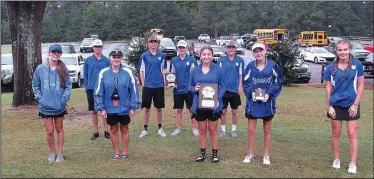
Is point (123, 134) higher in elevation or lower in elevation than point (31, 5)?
lower

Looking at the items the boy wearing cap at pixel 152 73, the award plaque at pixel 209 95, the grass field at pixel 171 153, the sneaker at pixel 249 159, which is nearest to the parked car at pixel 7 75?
the grass field at pixel 171 153

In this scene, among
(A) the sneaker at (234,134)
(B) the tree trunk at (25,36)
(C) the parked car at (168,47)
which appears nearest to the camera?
(A) the sneaker at (234,134)

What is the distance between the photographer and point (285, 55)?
69.3 ft

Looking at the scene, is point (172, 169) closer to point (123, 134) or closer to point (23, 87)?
point (123, 134)

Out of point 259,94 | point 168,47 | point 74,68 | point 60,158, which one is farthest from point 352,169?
point 168,47

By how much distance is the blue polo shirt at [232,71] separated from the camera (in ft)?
27.2

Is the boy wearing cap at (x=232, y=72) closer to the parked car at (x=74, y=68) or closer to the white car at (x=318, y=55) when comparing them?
the parked car at (x=74, y=68)

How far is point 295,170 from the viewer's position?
6.45m

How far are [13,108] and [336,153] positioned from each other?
9265 mm

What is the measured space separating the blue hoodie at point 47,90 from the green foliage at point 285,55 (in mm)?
15777

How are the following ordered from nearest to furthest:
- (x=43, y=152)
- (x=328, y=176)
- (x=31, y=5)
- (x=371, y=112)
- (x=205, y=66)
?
(x=328, y=176), (x=205, y=66), (x=43, y=152), (x=31, y=5), (x=371, y=112)

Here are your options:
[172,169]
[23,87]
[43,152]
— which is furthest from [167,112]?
[172,169]

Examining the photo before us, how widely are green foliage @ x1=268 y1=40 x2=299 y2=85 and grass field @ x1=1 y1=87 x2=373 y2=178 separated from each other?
991 centimetres

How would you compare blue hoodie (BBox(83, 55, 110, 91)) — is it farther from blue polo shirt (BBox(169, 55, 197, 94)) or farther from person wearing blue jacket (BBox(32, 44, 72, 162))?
person wearing blue jacket (BBox(32, 44, 72, 162))
